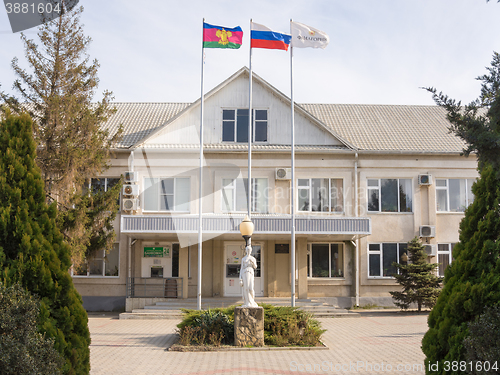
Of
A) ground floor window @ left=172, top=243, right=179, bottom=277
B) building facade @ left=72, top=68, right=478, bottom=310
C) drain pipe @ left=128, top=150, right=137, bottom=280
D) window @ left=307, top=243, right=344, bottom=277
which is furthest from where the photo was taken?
window @ left=307, top=243, right=344, bottom=277

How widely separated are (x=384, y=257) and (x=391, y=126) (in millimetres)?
7570

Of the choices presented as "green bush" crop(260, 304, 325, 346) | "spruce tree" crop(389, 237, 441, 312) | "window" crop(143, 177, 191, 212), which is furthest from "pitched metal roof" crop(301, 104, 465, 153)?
"green bush" crop(260, 304, 325, 346)

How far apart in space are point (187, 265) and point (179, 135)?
20.7 feet

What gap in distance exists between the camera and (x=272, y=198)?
915 inches

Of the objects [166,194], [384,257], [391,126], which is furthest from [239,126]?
[384,257]

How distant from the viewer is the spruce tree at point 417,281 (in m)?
20.7

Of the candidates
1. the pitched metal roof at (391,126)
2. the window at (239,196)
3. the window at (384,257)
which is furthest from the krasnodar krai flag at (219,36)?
the window at (384,257)

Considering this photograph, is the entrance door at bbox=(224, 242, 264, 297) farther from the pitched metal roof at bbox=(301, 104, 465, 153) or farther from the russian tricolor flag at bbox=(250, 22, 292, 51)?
the russian tricolor flag at bbox=(250, 22, 292, 51)

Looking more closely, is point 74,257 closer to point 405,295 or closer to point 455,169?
point 405,295

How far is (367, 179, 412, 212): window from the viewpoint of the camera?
23812 mm

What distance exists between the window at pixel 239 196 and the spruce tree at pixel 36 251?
53.6ft

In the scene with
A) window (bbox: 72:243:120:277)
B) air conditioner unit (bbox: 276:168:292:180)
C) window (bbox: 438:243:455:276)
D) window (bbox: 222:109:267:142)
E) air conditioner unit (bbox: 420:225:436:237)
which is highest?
window (bbox: 222:109:267:142)

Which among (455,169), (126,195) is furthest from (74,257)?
(455,169)

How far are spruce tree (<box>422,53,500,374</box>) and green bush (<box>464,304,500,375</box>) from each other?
0.43 feet
